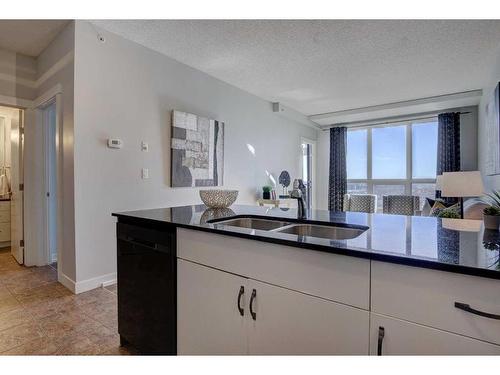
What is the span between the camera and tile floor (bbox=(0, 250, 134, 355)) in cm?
180

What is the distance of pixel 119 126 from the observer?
2.92 metres

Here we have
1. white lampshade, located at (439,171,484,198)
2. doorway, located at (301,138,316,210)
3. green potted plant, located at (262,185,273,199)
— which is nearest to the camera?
white lampshade, located at (439,171,484,198)

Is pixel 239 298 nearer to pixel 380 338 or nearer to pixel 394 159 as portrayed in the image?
pixel 380 338

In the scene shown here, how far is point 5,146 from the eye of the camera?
4.38 meters

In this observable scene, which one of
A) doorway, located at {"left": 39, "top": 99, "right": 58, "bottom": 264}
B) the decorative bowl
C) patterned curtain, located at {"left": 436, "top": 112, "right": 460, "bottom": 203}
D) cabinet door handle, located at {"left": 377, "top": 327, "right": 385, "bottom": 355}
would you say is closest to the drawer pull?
cabinet door handle, located at {"left": 377, "top": 327, "right": 385, "bottom": 355}

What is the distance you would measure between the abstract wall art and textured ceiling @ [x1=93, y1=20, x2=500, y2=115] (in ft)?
2.44

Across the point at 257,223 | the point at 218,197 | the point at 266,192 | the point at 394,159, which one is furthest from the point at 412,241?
the point at 394,159

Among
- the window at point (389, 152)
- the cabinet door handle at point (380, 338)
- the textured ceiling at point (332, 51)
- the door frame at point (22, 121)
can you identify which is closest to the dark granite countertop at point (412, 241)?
the cabinet door handle at point (380, 338)

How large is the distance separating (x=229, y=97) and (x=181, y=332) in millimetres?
3616

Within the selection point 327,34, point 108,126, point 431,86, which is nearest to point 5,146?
point 108,126

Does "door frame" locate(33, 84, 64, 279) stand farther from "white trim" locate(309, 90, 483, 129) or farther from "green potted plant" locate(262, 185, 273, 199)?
"white trim" locate(309, 90, 483, 129)

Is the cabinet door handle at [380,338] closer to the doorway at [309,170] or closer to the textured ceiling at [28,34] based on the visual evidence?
the textured ceiling at [28,34]

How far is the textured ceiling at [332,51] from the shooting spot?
2754mm
